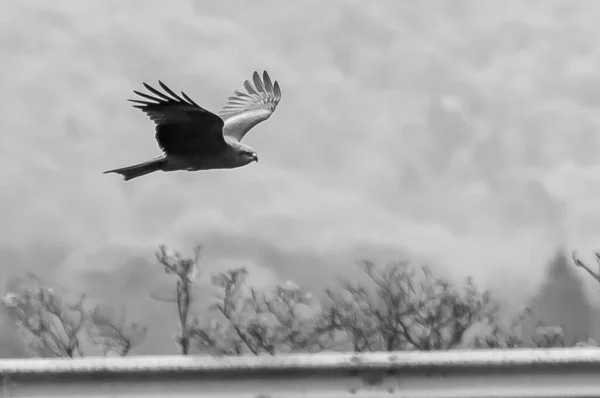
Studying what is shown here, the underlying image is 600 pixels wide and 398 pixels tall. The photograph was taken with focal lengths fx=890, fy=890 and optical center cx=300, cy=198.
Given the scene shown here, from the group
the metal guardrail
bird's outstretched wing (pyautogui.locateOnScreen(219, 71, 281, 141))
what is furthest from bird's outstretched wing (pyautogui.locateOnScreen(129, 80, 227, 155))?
the metal guardrail

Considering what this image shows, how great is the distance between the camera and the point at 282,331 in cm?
422

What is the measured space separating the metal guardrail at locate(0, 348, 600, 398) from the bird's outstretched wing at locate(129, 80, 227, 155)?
309 centimetres

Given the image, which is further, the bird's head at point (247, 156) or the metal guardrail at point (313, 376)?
the bird's head at point (247, 156)

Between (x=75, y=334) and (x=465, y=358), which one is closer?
(x=465, y=358)

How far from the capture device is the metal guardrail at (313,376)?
2252mm

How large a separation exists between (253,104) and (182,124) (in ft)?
7.70

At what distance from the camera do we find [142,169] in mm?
6375

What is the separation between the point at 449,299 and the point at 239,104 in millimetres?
2828

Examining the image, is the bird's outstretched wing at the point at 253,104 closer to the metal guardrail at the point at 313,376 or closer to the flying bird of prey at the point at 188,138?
the flying bird of prey at the point at 188,138

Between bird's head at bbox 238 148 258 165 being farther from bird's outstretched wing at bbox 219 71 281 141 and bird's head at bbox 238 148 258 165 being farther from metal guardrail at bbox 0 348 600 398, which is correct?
metal guardrail at bbox 0 348 600 398

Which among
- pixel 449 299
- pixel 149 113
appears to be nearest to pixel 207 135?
pixel 149 113

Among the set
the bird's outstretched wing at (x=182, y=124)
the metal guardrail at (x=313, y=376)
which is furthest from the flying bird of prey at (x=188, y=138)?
the metal guardrail at (x=313, y=376)

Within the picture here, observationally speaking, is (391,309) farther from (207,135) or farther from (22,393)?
(22,393)

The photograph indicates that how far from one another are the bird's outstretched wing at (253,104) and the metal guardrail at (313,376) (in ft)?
17.6
